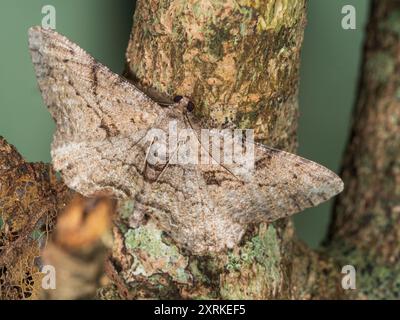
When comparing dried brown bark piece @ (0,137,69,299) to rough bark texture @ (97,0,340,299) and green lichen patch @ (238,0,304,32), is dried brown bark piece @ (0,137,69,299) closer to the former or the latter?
rough bark texture @ (97,0,340,299)

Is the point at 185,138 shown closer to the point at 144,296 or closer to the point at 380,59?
the point at 144,296

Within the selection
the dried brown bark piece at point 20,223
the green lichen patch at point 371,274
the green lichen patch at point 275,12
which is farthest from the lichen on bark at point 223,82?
the green lichen patch at point 371,274

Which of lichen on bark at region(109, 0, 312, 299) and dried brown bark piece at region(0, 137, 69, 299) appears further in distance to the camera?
dried brown bark piece at region(0, 137, 69, 299)

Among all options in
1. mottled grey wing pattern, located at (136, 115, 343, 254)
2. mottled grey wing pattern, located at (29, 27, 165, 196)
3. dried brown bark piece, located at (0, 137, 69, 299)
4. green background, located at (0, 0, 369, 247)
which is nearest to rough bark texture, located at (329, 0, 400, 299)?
green background, located at (0, 0, 369, 247)

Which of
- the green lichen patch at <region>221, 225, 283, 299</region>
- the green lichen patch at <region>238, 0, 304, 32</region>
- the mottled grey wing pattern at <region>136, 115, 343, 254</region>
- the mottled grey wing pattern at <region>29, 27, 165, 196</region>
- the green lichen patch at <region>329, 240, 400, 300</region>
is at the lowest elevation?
the green lichen patch at <region>329, 240, 400, 300</region>

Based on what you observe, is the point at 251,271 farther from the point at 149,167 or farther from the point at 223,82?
the point at 223,82

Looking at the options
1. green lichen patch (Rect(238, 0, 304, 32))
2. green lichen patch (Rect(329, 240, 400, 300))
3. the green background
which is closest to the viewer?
green lichen patch (Rect(238, 0, 304, 32))

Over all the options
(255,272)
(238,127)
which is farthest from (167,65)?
(255,272)
